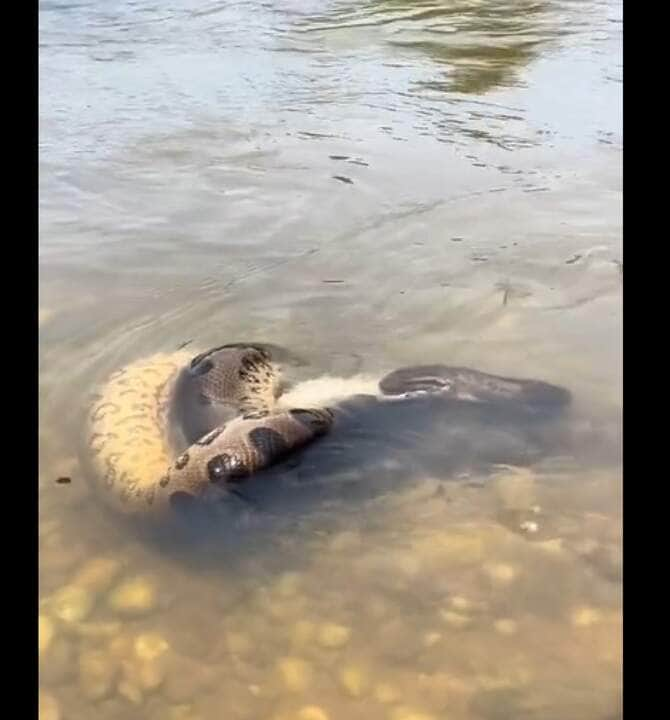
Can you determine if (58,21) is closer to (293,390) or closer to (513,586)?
(293,390)

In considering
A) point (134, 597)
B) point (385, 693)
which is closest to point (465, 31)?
point (134, 597)

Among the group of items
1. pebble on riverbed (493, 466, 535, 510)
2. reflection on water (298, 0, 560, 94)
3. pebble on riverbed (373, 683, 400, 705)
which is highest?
reflection on water (298, 0, 560, 94)

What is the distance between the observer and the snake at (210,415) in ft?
11.3

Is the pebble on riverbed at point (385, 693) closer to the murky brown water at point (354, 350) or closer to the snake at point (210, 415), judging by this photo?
the murky brown water at point (354, 350)

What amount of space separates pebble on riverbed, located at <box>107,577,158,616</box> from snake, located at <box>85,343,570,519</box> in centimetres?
38

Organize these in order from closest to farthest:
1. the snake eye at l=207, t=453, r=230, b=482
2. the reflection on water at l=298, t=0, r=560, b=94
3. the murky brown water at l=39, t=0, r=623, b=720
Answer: the murky brown water at l=39, t=0, r=623, b=720 → the snake eye at l=207, t=453, r=230, b=482 → the reflection on water at l=298, t=0, r=560, b=94

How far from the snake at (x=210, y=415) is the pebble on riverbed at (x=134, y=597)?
38cm

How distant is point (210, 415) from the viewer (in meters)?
4.05

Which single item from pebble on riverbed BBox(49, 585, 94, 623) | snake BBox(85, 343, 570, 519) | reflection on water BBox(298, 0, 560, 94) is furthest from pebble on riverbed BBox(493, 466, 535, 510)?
reflection on water BBox(298, 0, 560, 94)

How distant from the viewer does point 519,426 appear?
3.64 meters

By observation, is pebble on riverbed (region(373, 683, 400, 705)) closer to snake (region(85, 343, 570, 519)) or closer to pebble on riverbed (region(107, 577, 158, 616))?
pebble on riverbed (region(107, 577, 158, 616))

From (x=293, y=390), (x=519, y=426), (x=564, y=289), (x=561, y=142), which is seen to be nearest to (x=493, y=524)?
(x=519, y=426)

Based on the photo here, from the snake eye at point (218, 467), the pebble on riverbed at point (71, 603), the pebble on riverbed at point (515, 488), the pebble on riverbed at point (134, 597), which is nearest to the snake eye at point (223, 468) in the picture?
the snake eye at point (218, 467)

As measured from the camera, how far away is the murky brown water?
8.63 ft
